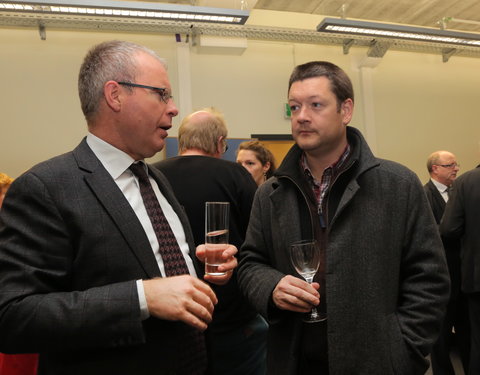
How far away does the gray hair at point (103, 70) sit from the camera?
4.04ft

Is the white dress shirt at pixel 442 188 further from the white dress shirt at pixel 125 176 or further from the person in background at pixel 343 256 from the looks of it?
the white dress shirt at pixel 125 176

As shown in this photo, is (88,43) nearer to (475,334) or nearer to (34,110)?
(34,110)

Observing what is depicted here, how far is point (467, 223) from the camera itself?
288cm

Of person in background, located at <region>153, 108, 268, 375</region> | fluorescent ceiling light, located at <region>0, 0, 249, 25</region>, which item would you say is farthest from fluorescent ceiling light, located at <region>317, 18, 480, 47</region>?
person in background, located at <region>153, 108, 268, 375</region>

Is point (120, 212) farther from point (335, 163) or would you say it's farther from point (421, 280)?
point (421, 280)

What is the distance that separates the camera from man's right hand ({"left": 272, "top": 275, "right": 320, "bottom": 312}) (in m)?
1.23

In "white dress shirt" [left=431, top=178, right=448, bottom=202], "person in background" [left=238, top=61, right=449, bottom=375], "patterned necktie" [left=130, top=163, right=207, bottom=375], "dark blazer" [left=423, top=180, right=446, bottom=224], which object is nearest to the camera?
Result: "patterned necktie" [left=130, top=163, right=207, bottom=375]

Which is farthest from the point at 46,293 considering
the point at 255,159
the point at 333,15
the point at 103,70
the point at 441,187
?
the point at 333,15

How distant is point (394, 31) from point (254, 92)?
2.15 m

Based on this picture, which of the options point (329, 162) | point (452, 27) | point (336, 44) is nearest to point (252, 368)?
point (329, 162)

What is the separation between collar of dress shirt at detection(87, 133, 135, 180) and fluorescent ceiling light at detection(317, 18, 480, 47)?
4098 millimetres

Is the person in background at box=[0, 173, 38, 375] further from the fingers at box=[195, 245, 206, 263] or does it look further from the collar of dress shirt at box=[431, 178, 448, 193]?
the collar of dress shirt at box=[431, 178, 448, 193]

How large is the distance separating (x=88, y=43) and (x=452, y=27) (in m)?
5.92

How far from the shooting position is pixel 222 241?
1.25m
